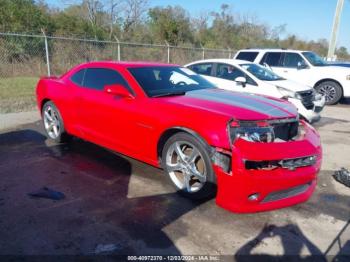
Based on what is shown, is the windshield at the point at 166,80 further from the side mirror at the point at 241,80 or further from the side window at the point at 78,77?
the side mirror at the point at 241,80

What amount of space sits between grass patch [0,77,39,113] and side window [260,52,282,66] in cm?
781

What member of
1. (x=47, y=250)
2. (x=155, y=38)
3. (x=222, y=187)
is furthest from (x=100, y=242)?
(x=155, y=38)

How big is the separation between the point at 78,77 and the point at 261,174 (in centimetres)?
350

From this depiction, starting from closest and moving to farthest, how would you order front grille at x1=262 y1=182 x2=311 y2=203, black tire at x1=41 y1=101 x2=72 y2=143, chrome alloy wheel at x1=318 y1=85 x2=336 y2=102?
front grille at x1=262 y1=182 x2=311 y2=203 < black tire at x1=41 y1=101 x2=72 y2=143 < chrome alloy wheel at x1=318 y1=85 x2=336 y2=102

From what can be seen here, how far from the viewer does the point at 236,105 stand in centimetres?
376

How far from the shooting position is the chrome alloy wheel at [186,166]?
3568mm

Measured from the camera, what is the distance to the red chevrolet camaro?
10.3ft

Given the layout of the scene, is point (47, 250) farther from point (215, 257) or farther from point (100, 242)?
point (215, 257)

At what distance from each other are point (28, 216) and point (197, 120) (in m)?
2.01

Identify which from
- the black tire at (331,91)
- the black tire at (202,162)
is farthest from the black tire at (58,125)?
the black tire at (331,91)

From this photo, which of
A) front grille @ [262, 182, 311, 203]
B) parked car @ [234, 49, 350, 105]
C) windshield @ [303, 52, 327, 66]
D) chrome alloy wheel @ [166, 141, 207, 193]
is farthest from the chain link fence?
front grille @ [262, 182, 311, 203]

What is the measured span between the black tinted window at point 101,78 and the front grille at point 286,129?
2.03m

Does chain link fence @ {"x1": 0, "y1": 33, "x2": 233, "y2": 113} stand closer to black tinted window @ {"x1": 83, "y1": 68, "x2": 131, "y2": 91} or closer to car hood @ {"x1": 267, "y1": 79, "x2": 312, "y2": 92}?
black tinted window @ {"x1": 83, "y1": 68, "x2": 131, "y2": 91}

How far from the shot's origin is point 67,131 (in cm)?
550
